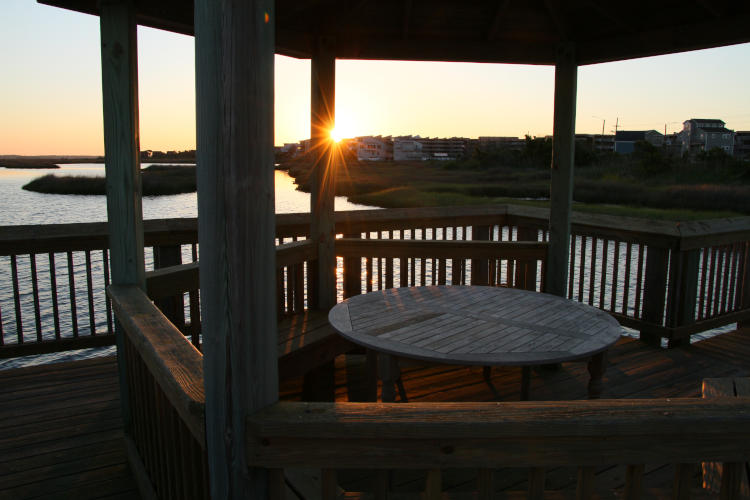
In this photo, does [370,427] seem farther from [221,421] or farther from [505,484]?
[505,484]

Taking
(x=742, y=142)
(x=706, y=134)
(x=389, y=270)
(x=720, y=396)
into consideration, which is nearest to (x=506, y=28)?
(x=389, y=270)

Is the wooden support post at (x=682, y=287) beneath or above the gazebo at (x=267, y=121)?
Answer: beneath

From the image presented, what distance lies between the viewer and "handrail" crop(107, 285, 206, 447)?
1393 millimetres

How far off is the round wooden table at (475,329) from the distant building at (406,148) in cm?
10855

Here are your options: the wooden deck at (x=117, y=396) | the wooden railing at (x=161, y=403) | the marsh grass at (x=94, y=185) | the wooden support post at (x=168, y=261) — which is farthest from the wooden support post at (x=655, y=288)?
the marsh grass at (x=94, y=185)

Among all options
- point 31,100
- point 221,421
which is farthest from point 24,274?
point 221,421

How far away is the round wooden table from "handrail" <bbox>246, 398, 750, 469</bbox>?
2.90 feet

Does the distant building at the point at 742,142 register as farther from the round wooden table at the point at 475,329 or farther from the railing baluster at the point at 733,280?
the round wooden table at the point at 475,329

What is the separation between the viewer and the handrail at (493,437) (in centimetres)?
120

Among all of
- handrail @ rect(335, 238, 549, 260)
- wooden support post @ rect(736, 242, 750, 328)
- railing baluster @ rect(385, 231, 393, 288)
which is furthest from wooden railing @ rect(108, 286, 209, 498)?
wooden support post @ rect(736, 242, 750, 328)

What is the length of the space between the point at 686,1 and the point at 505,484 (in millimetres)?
2976

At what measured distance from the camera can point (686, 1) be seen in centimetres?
316

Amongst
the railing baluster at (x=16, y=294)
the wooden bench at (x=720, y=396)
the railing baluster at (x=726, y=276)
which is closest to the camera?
the wooden bench at (x=720, y=396)

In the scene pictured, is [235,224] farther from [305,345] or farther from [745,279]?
[745,279]
